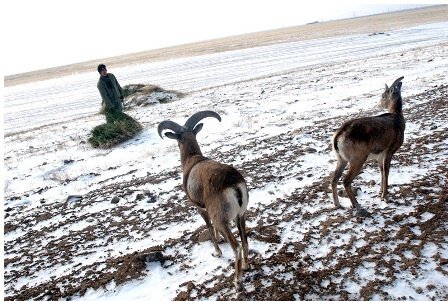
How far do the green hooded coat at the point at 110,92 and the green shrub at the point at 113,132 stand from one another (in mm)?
477

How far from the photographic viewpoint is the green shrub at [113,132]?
13.4 metres

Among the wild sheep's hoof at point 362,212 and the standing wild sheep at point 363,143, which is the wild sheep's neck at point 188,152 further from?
the wild sheep's hoof at point 362,212

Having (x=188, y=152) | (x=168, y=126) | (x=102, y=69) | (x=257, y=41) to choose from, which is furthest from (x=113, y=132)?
(x=257, y=41)

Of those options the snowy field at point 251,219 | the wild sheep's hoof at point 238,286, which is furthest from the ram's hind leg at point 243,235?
the wild sheep's hoof at point 238,286

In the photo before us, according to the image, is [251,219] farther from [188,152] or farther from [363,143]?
[363,143]

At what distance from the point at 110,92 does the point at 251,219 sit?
9.44 m

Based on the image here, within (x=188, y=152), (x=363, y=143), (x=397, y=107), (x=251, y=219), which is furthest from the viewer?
(x=397, y=107)

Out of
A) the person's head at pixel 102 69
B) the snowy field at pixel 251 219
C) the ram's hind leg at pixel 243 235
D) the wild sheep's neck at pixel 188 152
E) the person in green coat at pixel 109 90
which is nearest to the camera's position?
the snowy field at pixel 251 219

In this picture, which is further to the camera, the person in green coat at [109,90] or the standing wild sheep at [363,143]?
the person in green coat at [109,90]

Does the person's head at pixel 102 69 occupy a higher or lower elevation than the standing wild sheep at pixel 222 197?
higher

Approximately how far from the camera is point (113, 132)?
1348cm

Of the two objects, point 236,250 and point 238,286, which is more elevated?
point 236,250

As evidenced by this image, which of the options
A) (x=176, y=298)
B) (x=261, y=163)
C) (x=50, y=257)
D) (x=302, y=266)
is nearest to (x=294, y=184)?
(x=261, y=163)

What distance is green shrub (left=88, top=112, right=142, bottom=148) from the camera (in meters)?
13.4
